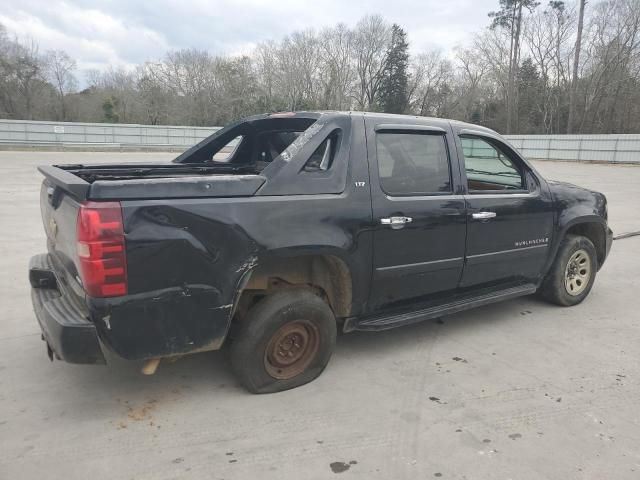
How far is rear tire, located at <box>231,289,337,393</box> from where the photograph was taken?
9.97ft

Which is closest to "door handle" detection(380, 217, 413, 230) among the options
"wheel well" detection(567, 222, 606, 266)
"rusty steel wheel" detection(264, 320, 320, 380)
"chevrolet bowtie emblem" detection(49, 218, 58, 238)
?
"rusty steel wheel" detection(264, 320, 320, 380)

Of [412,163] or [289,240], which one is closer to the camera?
[289,240]

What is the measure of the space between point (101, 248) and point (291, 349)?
141 cm

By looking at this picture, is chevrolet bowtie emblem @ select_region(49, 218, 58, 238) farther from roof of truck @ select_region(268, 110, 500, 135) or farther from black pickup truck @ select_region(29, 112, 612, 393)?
roof of truck @ select_region(268, 110, 500, 135)

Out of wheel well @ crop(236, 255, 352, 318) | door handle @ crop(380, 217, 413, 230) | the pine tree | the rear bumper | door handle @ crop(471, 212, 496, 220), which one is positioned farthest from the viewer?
the pine tree

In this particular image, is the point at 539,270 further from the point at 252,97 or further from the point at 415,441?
the point at 252,97

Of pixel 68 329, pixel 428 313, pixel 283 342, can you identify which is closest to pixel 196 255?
pixel 68 329

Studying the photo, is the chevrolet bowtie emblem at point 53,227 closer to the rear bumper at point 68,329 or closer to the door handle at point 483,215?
the rear bumper at point 68,329

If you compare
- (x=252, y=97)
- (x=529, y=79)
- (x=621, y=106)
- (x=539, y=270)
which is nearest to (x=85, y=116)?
(x=252, y=97)

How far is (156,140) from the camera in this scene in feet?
119

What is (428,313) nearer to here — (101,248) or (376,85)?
(101,248)

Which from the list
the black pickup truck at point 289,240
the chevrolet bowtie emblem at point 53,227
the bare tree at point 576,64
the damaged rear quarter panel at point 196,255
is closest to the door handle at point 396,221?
the black pickup truck at point 289,240

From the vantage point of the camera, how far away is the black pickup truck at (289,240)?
2566 millimetres

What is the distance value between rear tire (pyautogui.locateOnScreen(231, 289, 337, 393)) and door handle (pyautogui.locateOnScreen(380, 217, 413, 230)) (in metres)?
0.69
